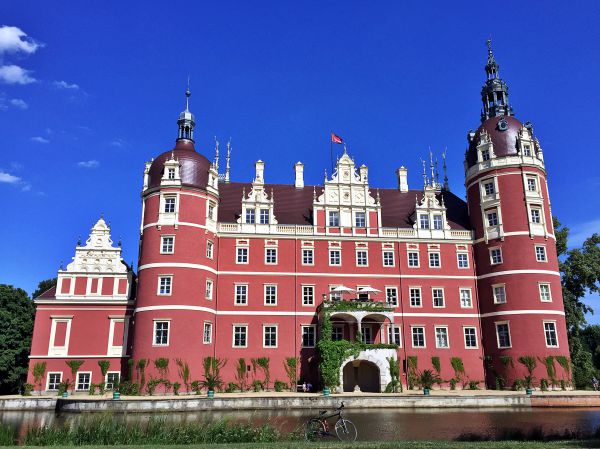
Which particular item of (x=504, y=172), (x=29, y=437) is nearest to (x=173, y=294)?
(x=29, y=437)

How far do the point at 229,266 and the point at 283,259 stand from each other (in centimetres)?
427

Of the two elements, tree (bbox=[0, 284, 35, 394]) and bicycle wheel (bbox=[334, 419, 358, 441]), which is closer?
bicycle wheel (bbox=[334, 419, 358, 441])

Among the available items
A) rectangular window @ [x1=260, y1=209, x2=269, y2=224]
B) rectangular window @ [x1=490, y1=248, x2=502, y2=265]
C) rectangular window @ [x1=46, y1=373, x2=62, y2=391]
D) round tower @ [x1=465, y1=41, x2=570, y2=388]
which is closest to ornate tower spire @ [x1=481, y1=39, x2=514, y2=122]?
round tower @ [x1=465, y1=41, x2=570, y2=388]

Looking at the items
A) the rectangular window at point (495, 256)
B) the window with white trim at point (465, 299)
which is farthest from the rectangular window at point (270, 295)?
the rectangular window at point (495, 256)

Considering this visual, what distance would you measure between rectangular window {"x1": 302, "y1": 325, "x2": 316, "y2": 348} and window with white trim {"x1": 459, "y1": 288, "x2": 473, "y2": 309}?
40.4 feet

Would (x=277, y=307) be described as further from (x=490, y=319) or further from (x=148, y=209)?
(x=490, y=319)

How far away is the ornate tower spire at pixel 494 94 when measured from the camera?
152ft

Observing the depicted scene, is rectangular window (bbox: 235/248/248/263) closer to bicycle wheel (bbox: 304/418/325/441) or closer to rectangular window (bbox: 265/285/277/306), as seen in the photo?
rectangular window (bbox: 265/285/277/306)

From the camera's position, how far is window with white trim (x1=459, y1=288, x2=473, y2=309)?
4197cm

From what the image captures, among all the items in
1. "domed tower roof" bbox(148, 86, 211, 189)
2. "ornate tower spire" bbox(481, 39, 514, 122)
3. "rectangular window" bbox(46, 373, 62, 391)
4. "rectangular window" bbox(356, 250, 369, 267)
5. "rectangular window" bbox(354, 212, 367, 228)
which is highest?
"ornate tower spire" bbox(481, 39, 514, 122)

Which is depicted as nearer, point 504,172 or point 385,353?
point 385,353

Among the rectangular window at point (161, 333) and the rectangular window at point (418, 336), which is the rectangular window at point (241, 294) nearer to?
the rectangular window at point (161, 333)

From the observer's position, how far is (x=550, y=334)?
38438 millimetres

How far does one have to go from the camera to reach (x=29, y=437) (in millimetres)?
16141
